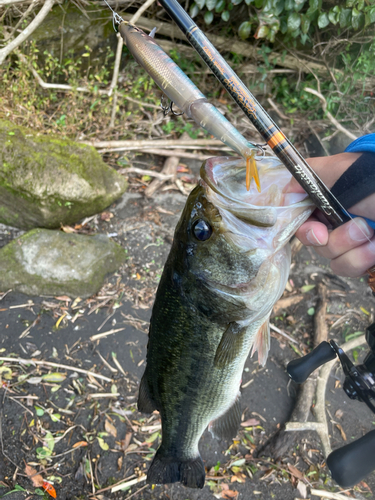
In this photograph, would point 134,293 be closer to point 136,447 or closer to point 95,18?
point 136,447

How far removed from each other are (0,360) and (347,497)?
368 centimetres

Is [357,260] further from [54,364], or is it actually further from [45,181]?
[45,181]

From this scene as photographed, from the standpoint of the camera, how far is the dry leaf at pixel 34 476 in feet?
9.55

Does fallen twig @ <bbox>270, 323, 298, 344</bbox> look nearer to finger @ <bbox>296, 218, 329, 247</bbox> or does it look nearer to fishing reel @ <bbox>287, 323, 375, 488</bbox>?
fishing reel @ <bbox>287, 323, 375, 488</bbox>

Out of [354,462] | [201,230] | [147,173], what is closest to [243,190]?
[201,230]

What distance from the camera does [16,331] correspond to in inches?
151

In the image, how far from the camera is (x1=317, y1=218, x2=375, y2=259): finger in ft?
4.70

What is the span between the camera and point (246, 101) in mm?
1265

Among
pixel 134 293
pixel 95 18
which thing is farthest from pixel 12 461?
pixel 95 18

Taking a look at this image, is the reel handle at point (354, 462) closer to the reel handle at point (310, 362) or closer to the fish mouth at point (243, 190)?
the reel handle at point (310, 362)

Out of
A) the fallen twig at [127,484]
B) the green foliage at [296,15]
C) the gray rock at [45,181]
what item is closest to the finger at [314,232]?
the fallen twig at [127,484]

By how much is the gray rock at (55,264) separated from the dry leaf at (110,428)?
152cm

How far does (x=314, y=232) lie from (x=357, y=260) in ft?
0.81

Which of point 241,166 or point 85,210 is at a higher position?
point 241,166
